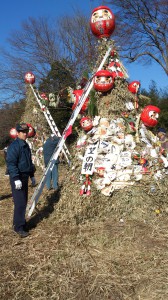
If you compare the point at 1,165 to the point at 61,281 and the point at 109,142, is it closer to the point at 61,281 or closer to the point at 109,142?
the point at 109,142

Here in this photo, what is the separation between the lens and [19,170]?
4918mm

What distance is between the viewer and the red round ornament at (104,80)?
5866 mm

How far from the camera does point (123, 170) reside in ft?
18.0

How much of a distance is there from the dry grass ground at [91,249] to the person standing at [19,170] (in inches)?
10.1

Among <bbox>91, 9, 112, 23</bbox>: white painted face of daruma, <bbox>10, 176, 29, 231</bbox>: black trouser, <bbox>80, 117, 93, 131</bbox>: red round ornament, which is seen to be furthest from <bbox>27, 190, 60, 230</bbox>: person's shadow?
<bbox>91, 9, 112, 23</bbox>: white painted face of daruma

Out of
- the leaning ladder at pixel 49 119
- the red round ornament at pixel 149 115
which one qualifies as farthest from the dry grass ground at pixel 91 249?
the leaning ladder at pixel 49 119

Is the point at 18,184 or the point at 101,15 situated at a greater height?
the point at 101,15

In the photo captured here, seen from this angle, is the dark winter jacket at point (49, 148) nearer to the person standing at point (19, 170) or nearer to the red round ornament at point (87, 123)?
the red round ornament at point (87, 123)

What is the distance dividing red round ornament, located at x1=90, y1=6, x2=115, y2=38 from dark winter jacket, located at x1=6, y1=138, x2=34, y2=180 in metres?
2.92

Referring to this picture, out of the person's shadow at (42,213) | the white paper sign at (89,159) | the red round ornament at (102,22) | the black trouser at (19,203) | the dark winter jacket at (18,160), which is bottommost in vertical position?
the person's shadow at (42,213)

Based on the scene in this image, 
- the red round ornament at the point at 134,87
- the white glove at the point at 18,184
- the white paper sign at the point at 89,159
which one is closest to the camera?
the white glove at the point at 18,184

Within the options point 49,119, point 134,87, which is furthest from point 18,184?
point 49,119

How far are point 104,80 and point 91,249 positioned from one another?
9.86 feet

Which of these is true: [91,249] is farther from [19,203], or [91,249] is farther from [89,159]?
[89,159]
